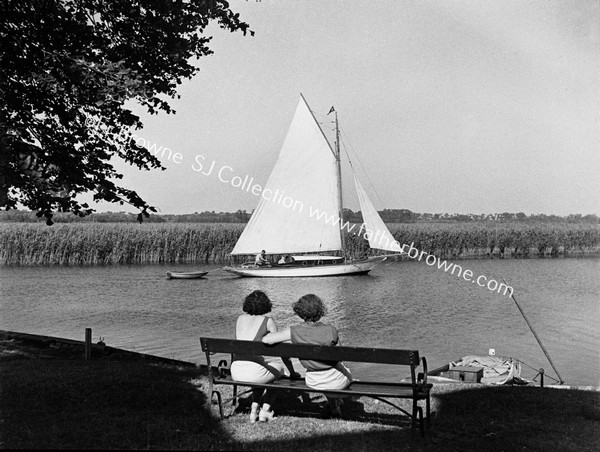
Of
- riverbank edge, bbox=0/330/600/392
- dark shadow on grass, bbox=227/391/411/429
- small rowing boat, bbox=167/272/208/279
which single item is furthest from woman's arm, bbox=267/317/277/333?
small rowing boat, bbox=167/272/208/279

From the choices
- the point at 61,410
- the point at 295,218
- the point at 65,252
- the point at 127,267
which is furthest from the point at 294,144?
the point at 61,410

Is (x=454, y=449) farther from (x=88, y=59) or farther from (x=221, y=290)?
(x=221, y=290)

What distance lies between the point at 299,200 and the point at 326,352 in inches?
1028

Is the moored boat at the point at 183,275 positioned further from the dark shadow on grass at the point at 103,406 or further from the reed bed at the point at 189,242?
the dark shadow on grass at the point at 103,406

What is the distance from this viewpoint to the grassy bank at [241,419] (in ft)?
15.4

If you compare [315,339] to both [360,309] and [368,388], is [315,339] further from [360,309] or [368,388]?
[360,309]

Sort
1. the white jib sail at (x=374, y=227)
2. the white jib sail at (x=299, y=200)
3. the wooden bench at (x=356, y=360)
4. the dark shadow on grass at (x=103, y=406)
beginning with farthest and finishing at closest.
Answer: the white jib sail at (x=374, y=227) < the white jib sail at (x=299, y=200) < the wooden bench at (x=356, y=360) < the dark shadow on grass at (x=103, y=406)

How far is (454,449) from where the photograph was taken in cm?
471

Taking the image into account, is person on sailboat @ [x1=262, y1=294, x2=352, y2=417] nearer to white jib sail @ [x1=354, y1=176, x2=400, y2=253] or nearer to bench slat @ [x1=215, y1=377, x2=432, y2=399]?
bench slat @ [x1=215, y1=377, x2=432, y2=399]

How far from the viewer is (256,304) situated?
220 inches

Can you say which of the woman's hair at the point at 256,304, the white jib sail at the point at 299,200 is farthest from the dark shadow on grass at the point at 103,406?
the white jib sail at the point at 299,200

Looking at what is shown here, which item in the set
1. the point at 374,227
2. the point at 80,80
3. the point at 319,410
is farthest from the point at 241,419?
the point at 374,227

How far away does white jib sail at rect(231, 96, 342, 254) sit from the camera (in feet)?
101

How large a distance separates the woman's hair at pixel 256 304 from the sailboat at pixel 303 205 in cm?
2497
